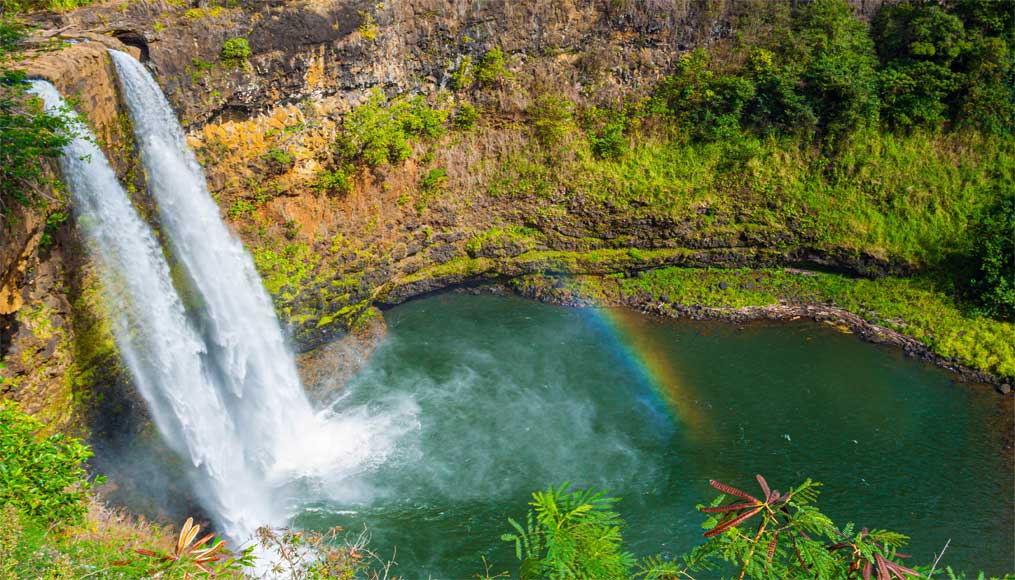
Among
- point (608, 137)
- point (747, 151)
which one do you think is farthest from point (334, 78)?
point (747, 151)

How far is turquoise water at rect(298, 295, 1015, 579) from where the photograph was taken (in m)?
13.6

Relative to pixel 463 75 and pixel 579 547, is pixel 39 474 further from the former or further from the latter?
pixel 463 75

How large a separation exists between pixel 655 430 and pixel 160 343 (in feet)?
40.3

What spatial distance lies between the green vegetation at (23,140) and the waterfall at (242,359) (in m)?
2.94

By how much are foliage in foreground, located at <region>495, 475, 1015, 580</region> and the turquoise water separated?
8.00 metres

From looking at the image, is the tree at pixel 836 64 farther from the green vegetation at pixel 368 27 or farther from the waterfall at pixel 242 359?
the waterfall at pixel 242 359

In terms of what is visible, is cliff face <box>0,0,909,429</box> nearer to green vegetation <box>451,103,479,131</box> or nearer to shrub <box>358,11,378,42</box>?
shrub <box>358,11,378,42</box>

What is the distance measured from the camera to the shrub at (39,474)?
7.70 metres

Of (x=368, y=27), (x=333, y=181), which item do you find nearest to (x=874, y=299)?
(x=333, y=181)

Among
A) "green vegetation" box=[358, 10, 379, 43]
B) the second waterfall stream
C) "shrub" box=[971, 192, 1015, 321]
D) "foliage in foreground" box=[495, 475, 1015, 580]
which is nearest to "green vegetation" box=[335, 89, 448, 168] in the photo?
"green vegetation" box=[358, 10, 379, 43]

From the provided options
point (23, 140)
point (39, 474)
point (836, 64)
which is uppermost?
point (836, 64)

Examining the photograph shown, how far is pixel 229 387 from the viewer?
16.0 m

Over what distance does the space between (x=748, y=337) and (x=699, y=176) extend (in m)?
6.18

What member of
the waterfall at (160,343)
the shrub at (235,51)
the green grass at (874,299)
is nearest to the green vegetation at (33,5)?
the shrub at (235,51)
